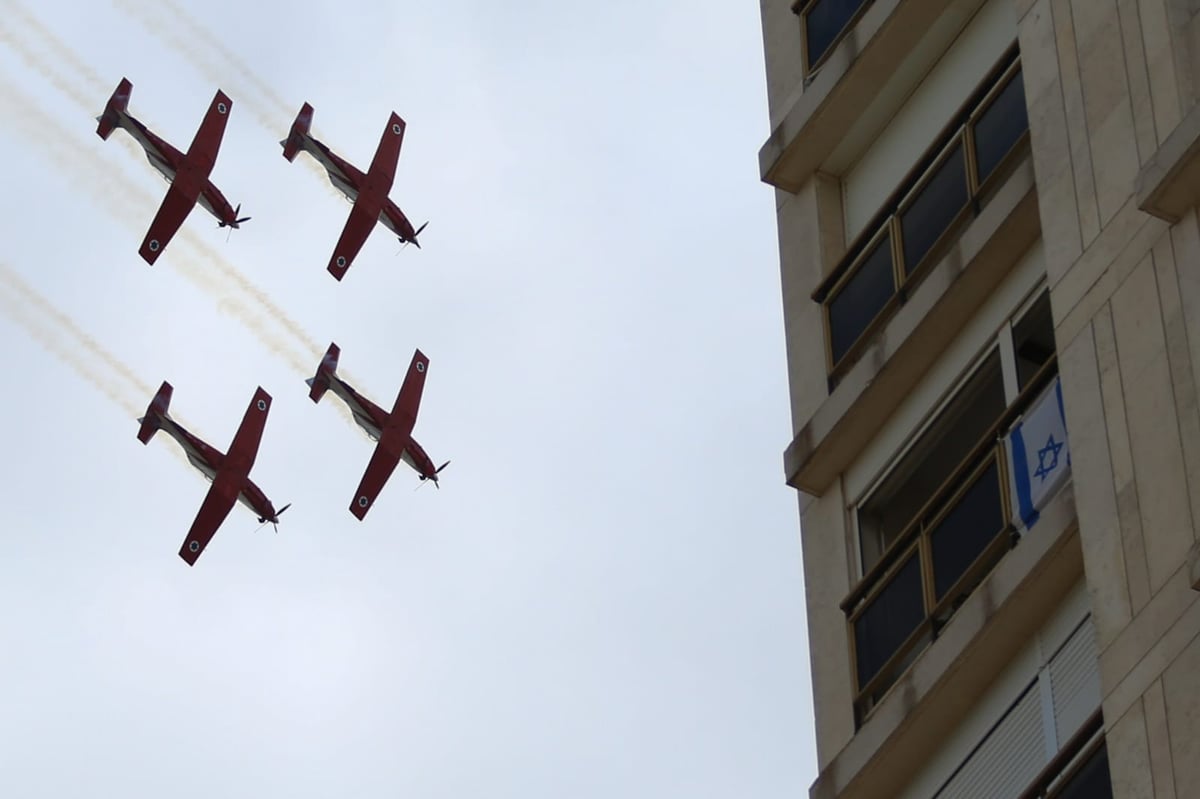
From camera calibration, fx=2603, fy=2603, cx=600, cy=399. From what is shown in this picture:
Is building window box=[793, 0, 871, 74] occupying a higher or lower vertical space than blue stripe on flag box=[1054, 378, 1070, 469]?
higher

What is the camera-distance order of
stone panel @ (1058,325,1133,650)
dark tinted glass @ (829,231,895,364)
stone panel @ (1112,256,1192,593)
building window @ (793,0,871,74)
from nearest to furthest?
stone panel @ (1112,256,1192,593)
stone panel @ (1058,325,1133,650)
dark tinted glass @ (829,231,895,364)
building window @ (793,0,871,74)

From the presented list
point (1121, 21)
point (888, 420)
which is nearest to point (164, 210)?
point (888, 420)

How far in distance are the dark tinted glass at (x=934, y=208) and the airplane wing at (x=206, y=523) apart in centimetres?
5166

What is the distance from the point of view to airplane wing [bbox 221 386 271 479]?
7631 centimetres

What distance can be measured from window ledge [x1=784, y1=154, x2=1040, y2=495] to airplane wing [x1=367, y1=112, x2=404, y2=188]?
4893 cm

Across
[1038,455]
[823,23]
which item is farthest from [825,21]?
[1038,455]

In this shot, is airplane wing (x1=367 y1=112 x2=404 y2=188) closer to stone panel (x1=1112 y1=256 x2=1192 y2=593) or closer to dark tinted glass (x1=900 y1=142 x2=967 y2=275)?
dark tinted glass (x1=900 y1=142 x2=967 y2=275)

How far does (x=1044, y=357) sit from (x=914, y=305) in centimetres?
177

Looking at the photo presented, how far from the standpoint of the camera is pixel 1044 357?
2466cm

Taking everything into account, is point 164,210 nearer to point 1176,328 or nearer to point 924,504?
point 924,504

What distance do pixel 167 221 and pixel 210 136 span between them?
270 cm

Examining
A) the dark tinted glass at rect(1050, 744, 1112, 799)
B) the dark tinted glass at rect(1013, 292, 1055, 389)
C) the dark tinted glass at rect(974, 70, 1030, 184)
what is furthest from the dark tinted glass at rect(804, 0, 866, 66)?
the dark tinted glass at rect(1050, 744, 1112, 799)

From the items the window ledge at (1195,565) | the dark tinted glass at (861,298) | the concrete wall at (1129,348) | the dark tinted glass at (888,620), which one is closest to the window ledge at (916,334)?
the dark tinted glass at (861,298)

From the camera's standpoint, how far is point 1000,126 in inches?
1008
